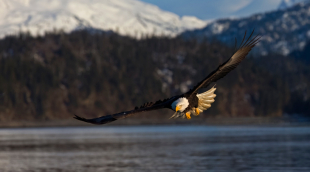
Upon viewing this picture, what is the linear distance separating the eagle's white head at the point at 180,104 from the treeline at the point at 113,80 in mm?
114579

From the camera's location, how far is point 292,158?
37.8 m

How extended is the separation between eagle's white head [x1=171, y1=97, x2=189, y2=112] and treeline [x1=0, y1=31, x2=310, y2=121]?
114579mm

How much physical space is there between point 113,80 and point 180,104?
14142 centimetres

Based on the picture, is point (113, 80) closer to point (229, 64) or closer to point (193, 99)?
point (193, 99)

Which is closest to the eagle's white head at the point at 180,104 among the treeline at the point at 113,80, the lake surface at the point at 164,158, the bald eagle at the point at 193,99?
the bald eagle at the point at 193,99

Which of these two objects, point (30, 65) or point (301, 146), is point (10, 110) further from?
point (301, 146)

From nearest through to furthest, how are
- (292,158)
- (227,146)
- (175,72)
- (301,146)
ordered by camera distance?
(292,158)
(301,146)
(227,146)
(175,72)

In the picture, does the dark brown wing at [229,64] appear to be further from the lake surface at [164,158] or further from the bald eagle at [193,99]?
the lake surface at [164,158]

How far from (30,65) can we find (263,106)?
66.1 meters

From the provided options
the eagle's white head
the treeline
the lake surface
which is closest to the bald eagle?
the eagle's white head

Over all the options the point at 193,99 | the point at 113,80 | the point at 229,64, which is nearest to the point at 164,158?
the point at 193,99

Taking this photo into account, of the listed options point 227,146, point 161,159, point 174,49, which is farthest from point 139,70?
point 161,159

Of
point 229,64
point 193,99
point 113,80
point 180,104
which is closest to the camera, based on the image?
point 180,104

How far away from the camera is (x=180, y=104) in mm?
14938
